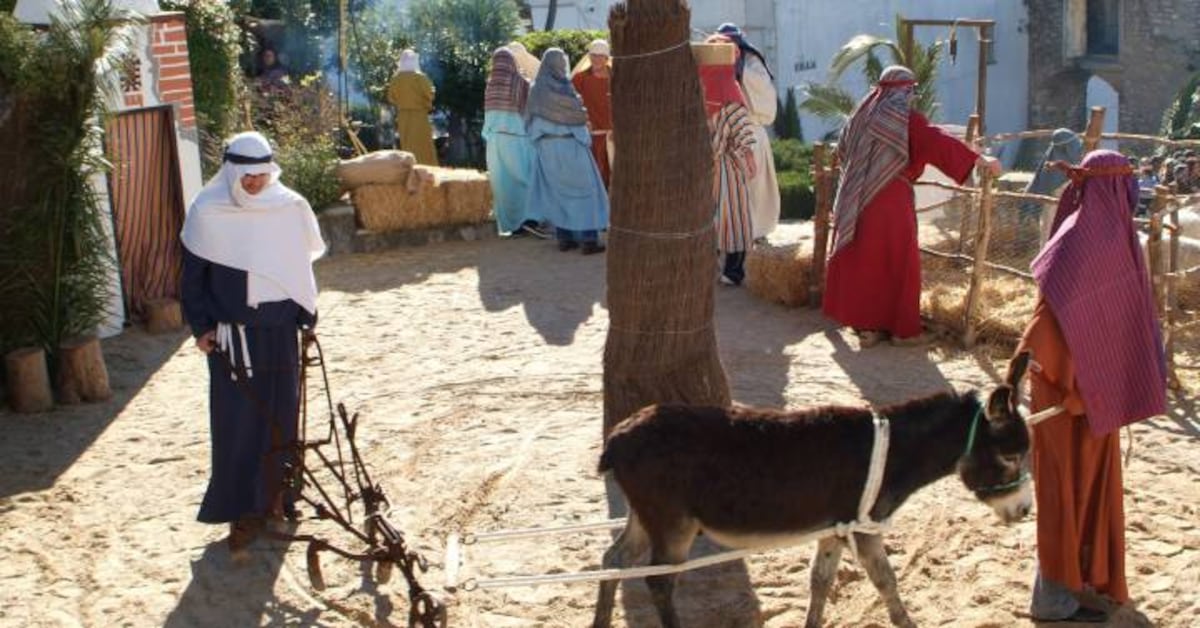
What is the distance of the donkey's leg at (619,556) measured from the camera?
5.01m

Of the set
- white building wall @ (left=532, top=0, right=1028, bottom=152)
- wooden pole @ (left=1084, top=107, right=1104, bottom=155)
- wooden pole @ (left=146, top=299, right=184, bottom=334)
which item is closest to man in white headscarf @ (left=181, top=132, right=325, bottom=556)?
wooden pole @ (left=146, top=299, right=184, bottom=334)

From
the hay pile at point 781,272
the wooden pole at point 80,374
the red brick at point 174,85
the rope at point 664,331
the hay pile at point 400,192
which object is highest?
the red brick at point 174,85

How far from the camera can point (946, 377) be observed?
8.59m

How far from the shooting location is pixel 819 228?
10227 millimetres

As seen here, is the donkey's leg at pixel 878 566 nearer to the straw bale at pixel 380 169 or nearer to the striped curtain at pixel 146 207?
the striped curtain at pixel 146 207

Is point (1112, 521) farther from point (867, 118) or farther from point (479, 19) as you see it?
point (479, 19)

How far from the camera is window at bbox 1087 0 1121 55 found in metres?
26.9

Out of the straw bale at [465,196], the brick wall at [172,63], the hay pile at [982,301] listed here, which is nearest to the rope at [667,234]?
the hay pile at [982,301]

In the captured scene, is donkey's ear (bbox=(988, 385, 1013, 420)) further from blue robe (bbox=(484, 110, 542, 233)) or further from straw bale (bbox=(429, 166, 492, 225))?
straw bale (bbox=(429, 166, 492, 225))

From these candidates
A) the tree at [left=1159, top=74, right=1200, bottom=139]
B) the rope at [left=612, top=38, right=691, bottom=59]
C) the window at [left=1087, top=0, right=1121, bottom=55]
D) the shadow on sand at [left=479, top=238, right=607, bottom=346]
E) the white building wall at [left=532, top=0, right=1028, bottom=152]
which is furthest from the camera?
the window at [left=1087, top=0, right=1121, bottom=55]

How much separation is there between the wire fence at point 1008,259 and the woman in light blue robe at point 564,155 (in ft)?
9.21

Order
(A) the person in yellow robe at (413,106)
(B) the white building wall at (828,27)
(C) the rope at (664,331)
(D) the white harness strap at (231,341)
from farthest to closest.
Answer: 1. (B) the white building wall at (828,27)
2. (A) the person in yellow robe at (413,106)
3. (C) the rope at (664,331)
4. (D) the white harness strap at (231,341)

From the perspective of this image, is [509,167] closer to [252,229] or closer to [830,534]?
[252,229]

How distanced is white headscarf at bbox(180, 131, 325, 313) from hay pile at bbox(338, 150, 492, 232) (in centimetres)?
713
